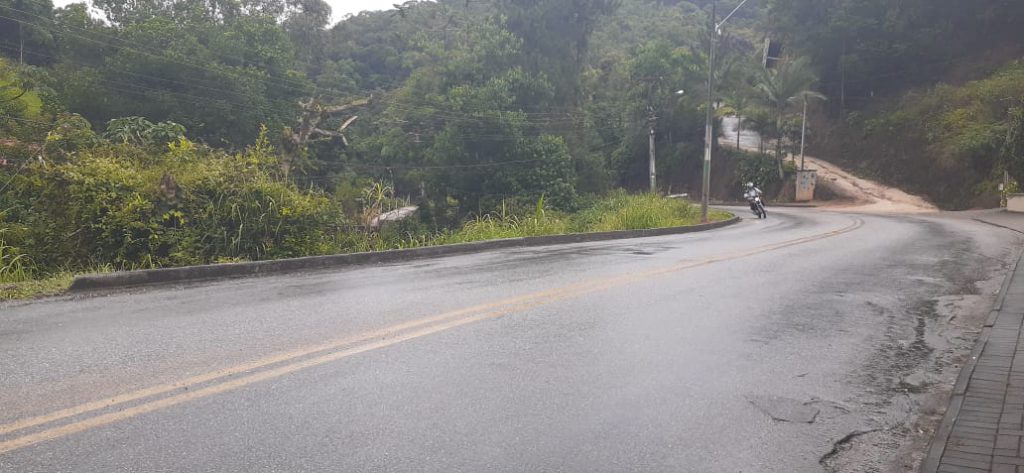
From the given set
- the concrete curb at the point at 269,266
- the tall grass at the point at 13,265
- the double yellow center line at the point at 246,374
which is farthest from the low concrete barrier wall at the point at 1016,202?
the tall grass at the point at 13,265

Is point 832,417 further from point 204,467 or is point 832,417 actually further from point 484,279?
point 484,279

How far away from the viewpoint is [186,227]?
10445mm

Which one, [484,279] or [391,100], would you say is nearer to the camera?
[484,279]

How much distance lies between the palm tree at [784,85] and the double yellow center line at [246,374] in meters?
46.7

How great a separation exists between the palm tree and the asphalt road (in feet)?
144

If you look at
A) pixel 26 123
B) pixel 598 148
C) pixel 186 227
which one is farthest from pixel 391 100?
pixel 186 227

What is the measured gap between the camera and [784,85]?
49594 mm

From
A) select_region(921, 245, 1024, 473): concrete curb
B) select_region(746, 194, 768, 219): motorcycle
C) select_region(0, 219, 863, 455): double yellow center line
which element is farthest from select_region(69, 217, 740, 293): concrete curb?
select_region(746, 194, 768, 219): motorcycle

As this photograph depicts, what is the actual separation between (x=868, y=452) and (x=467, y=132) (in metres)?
40.9

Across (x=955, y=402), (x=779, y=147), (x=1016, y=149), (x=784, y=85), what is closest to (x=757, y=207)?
(x=1016, y=149)

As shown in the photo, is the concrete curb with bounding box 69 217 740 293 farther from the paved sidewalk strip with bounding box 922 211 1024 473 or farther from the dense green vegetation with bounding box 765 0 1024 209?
the dense green vegetation with bounding box 765 0 1024 209

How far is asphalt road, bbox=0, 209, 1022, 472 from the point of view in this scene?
11.7 ft

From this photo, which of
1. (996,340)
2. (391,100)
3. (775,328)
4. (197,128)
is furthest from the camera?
(391,100)

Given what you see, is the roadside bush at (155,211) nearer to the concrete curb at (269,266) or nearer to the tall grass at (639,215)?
the concrete curb at (269,266)
